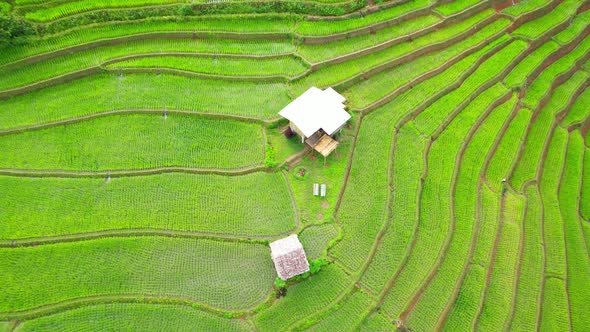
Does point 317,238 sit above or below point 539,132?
below

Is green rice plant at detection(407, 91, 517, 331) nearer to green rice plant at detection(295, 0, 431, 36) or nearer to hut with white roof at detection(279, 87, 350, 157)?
hut with white roof at detection(279, 87, 350, 157)

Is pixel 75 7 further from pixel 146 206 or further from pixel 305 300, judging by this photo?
pixel 305 300

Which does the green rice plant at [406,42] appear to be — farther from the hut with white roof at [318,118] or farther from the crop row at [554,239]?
the crop row at [554,239]

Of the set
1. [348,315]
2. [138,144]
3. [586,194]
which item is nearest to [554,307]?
[586,194]

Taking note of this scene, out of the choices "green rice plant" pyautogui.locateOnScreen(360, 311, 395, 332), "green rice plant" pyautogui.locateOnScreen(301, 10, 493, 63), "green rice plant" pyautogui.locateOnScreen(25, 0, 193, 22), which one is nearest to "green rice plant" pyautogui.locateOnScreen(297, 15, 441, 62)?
"green rice plant" pyautogui.locateOnScreen(301, 10, 493, 63)

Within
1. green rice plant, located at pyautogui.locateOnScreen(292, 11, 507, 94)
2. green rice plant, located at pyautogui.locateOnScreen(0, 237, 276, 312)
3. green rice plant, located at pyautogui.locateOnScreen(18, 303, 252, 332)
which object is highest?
green rice plant, located at pyautogui.locateOnScreen(292, 11, 507, 94)

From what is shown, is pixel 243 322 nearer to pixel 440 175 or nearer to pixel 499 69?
pixel 440 175

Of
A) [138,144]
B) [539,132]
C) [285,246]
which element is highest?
[539,132]
